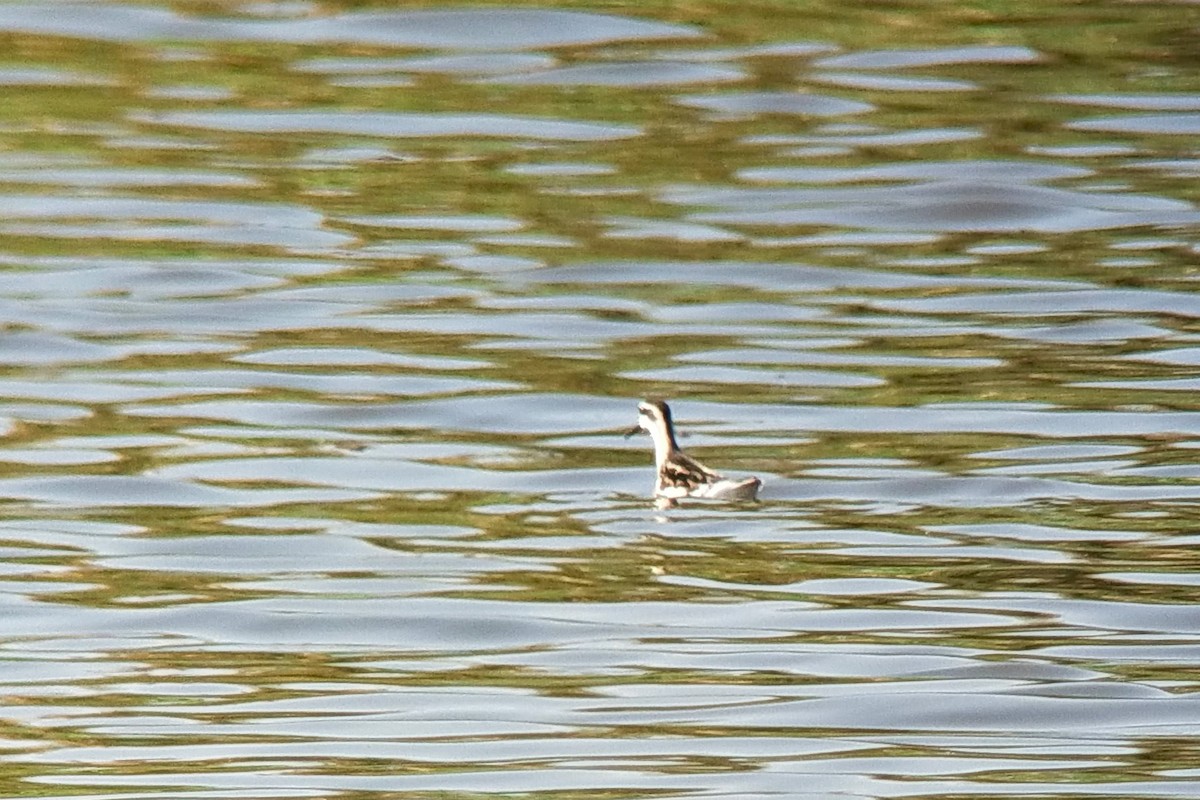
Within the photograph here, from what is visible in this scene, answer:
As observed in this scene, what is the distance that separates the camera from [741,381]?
585 inches

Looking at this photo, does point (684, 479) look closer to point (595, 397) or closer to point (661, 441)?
point (661, 441)

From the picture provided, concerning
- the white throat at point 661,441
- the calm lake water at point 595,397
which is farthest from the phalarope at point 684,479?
the calm lake water at point 595,397

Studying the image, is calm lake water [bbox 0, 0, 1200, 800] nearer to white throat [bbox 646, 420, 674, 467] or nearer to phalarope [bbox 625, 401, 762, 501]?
phalarope [bbox 625, 401, 762, 501]

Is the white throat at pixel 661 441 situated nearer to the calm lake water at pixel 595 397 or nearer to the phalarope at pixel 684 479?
the phalarope at pixel 684 479

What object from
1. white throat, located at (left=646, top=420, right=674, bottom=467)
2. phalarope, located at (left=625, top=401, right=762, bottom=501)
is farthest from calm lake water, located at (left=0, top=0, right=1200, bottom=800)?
white throat, located at (left=646, top=420, right=674, bottom=467)

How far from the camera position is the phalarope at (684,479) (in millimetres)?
12492

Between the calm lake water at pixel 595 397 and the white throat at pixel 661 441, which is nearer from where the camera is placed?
the calm lake water at pixel 595 397

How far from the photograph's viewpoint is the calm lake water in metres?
9.20

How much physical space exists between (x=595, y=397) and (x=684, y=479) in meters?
2.20

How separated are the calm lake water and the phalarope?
127 millimetres

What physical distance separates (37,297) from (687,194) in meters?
4.26

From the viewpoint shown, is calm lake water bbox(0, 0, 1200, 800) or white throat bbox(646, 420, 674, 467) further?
white throat bbox(646, 420, 674, 467)

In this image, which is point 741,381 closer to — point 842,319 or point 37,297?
point 842,319

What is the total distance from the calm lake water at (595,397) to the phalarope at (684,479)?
0.42ft
